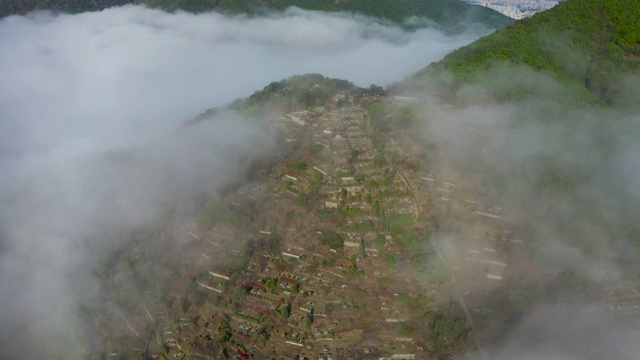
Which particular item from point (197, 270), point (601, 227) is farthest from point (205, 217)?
point (601, 227)

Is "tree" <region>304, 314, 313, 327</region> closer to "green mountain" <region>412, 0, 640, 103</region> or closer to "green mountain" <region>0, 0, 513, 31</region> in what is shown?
"green mountain" <region>412, 0, 640, 103</region>

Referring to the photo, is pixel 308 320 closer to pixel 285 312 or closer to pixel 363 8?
pixel 285 312

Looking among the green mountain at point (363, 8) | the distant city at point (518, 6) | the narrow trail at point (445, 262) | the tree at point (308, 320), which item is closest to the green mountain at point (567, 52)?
the narrow trail at point (445, 262)

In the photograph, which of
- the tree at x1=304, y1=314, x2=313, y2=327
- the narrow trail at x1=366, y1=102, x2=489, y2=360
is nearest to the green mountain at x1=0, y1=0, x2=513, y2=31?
the narrow trail at x1=366, y1=102, x2=489, y2=360

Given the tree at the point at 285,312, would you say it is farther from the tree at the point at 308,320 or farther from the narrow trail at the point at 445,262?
the narrow trail at the point at 445,262

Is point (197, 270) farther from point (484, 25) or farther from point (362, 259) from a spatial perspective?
point (484, 25)
